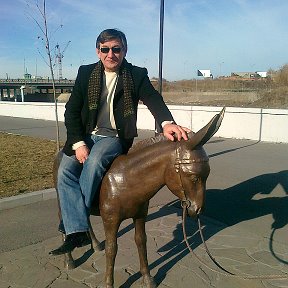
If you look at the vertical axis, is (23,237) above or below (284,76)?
below

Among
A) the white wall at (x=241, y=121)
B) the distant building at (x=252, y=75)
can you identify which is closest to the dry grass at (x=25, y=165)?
the white wall at (x=241, y=121)

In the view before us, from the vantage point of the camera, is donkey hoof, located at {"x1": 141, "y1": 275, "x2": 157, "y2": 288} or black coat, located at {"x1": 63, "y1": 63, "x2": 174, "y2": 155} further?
donkey hoof, located at {"x1": 141, "y1": 275, "x2": 157, "y2": 288}

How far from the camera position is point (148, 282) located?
128 inches

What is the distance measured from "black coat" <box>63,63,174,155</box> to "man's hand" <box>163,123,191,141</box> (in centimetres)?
38

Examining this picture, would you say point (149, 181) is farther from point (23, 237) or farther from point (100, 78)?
point (23, 237)

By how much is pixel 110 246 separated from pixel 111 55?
1.65 meters

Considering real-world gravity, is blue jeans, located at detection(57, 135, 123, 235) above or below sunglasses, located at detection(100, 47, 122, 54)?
below

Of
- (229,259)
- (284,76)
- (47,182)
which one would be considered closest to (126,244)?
(229,259)

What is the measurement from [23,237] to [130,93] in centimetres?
262

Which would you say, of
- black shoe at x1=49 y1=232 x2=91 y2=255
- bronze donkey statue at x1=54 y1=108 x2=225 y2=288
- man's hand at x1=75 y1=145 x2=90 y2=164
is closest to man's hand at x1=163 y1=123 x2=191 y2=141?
bronze donkey statue at x1=54 y1=108 x2=225 y2=288

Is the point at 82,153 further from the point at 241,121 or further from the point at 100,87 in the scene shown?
the point at 241,121

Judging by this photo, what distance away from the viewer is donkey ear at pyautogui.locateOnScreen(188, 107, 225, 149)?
2.19 meters

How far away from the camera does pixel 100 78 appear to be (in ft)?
9.81

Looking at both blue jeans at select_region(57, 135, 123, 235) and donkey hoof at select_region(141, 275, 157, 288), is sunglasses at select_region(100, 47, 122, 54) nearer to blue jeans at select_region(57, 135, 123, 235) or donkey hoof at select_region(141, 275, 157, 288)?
blue jeans at select_region(57, 135, 123, 235)
